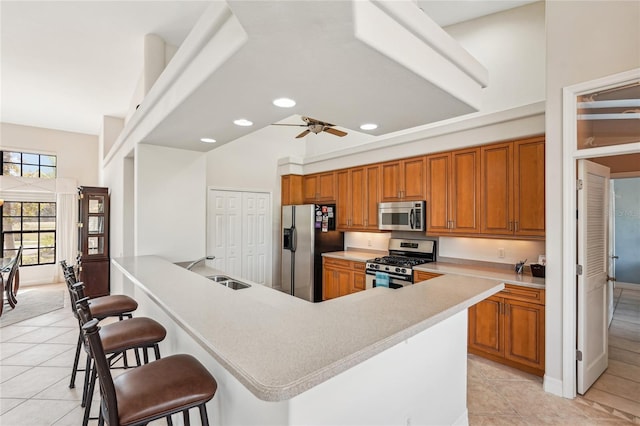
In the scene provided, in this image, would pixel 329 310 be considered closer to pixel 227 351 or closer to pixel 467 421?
pixel 227 351

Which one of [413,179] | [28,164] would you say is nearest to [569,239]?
[413,179]

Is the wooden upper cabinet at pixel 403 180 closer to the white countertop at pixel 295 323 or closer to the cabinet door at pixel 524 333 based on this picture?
the cabinet door at pixel 524 333

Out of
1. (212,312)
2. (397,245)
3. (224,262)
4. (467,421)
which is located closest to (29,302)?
(224,262)

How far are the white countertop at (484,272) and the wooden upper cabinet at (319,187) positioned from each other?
2.12 m

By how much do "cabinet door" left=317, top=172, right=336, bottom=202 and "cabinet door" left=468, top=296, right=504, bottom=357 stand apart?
2.83 meters

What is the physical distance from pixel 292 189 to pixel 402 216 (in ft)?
7.79

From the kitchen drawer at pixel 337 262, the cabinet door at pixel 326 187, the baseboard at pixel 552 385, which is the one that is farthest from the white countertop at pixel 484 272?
the cabinet door at pixel 326 187

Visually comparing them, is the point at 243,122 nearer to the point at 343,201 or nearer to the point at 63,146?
the point at 343,201

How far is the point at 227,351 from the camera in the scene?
1.06 meters

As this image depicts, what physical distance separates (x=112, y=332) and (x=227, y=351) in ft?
4.34

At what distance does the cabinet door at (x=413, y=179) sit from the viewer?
4.05 meters

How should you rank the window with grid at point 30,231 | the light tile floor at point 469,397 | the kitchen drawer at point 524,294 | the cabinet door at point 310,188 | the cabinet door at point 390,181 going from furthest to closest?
the window with grid at point 30,231 → the cabinet door at point 310,188 → the cabinet door at point 390,181 → the kitchen drawer at point 524,294 → the light tile floor at point 469,397

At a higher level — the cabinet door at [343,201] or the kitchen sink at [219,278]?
the cabinet door at [343,201]

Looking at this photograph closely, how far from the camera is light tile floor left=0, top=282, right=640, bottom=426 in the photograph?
87.3 inches
